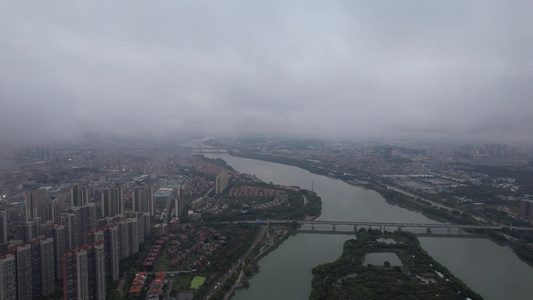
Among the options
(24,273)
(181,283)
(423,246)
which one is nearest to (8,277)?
(24,273)

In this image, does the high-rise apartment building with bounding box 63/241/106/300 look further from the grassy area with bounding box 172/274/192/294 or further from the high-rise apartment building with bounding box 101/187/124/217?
the high-rise apartment building with bounding box 101/187/124/217

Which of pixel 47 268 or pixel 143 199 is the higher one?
pixel 143 199

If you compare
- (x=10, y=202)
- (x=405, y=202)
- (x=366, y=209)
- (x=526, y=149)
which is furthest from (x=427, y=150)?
(x=10, y=202)

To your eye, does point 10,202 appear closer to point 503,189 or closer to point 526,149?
point 503,189

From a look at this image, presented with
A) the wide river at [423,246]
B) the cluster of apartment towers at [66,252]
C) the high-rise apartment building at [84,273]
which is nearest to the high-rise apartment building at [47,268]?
the cluster of apartment towers at [66,252]

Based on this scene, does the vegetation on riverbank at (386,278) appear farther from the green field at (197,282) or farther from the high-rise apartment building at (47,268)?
the high-rise apartment building at (47,268)

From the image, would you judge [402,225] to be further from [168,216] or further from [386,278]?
[168,216]
